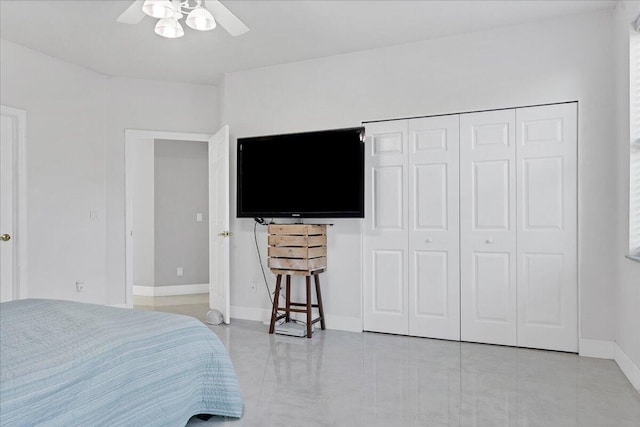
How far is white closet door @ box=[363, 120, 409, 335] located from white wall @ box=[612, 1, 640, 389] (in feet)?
→ 5.32

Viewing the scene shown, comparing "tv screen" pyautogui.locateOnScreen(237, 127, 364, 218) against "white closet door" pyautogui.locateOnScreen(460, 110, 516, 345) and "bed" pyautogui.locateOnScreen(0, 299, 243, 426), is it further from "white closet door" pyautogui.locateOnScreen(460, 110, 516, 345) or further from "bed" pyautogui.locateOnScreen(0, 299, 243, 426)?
"bed" pyautogui.locateOnScreen(0, 299, 243, 426)

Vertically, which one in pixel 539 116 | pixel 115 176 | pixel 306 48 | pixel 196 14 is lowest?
pixel 115 176

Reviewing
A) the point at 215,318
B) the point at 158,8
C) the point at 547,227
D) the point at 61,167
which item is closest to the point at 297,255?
the point at 215,318

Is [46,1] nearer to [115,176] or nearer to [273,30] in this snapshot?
[273,30]

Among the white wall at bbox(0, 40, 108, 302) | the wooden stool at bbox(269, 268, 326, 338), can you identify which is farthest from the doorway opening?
the wooden stool at bbox(269, 268, 326, 338)

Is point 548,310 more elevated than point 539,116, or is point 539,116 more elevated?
point 539,116

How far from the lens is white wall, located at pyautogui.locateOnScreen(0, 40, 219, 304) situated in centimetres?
426

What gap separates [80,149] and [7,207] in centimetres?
97

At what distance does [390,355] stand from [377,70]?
2.56 m

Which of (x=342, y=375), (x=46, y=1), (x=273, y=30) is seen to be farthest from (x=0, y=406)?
(x=273, y=30)

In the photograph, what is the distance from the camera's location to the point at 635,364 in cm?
286

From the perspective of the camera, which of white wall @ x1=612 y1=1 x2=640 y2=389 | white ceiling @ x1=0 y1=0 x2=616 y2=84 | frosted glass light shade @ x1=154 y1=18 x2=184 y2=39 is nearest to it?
frosted glass light shade @ x1=154 y1=18 x2=184 y2=39

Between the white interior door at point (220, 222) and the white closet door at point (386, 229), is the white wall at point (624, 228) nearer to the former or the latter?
the white closet door at point (386, 229)

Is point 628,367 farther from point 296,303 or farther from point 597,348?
point 296,303
